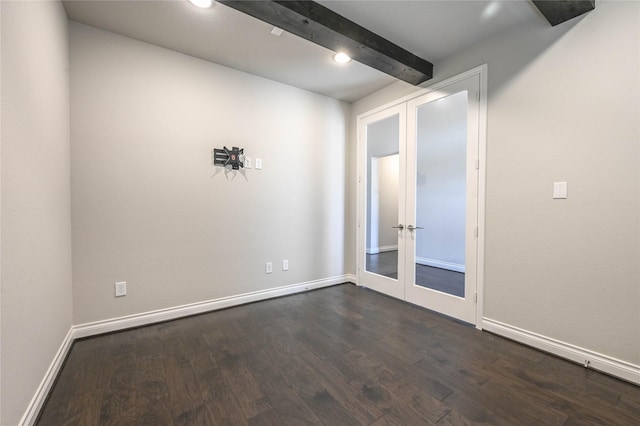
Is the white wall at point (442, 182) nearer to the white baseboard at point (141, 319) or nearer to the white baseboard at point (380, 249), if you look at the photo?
the white baseboard at point (380, 249)

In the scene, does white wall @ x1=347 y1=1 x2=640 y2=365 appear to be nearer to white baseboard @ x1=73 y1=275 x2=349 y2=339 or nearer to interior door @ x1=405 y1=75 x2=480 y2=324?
interior door @ x1=405 y1=75 x2=480 y2=324

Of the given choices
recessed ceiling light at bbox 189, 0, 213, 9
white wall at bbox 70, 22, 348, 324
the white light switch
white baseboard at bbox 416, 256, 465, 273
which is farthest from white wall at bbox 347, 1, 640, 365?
recessed ceiling light at bbox 189, 0, 213, 9

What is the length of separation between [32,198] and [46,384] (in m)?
1.13

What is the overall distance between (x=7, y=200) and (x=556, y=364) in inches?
137

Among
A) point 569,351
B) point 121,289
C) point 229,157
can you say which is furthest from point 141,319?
point 569,351

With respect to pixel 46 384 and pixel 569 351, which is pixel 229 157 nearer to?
pixel 46 384

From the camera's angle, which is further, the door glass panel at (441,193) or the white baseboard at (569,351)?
the door glass panel at (441,193)

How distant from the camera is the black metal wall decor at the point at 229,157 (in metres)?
2.93

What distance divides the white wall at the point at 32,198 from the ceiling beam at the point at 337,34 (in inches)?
46.2

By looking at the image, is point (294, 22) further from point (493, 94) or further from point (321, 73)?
point (493, 94)

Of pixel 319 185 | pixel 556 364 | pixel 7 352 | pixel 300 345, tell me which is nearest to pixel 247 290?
pixel 300 345

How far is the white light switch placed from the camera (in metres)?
2.05

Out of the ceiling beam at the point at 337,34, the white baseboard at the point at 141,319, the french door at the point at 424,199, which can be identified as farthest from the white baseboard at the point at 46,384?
the french door at the point at 424,199

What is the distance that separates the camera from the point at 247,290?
319 centimetres
